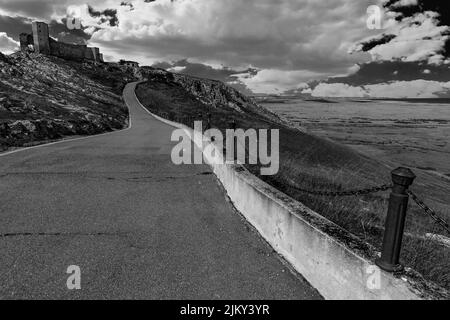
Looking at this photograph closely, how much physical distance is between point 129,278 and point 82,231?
1.75 meters

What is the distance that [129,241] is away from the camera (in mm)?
4973

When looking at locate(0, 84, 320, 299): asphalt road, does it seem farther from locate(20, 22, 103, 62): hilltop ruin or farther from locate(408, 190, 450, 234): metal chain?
locate(20, 22, 103, 62): hilltop ruin

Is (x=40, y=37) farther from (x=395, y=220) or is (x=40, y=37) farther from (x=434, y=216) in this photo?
(x=434, y=216)

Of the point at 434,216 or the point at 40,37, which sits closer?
the point at 434,216

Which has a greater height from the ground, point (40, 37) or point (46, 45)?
point (40, 37)

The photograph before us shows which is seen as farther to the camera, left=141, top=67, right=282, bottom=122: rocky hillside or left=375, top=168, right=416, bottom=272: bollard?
left=141, top=67, right=282, bottom=122: rocky hillside

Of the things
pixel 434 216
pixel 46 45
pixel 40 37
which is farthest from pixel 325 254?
pixel 40 37

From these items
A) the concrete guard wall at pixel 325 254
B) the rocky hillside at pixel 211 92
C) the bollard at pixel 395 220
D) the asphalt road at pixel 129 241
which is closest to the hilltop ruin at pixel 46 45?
the rocky hillside at pixel 211 92

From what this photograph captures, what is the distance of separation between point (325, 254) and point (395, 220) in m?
0.98

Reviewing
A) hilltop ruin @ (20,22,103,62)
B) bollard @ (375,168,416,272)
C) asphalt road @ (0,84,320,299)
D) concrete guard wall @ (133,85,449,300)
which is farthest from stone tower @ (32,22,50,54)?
bollard @ (375,168,416,272)

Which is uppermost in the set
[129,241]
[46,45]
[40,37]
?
[40,37]

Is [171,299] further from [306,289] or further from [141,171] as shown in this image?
[141,171]

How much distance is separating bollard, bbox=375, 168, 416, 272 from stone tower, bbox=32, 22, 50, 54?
116416 mm

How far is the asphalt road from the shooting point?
149 inches
